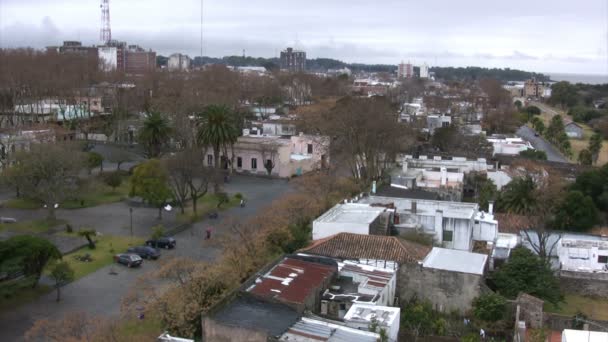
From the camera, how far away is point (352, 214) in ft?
83.5

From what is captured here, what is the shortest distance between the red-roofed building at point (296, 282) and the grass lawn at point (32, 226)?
14457mm

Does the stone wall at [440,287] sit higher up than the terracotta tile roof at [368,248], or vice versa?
the terracotta tile roof at [368,248]

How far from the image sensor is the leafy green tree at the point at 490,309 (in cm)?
1848

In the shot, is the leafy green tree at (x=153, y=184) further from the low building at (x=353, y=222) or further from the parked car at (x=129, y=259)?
the low building at (x=353, y=222)

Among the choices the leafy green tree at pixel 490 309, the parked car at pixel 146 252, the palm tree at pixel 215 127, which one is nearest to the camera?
the leafy green tree at pixel 490 309

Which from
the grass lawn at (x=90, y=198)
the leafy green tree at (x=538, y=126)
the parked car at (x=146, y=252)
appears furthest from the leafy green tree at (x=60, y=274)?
the leafy green tree at (x=538, y=126)

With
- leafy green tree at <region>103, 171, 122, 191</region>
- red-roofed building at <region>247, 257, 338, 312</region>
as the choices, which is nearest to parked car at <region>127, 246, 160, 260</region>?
red-roofed building at <region>247, 257, 338, 312</region>

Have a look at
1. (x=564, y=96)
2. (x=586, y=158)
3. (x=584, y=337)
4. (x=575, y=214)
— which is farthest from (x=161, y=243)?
(x=564, y=96)

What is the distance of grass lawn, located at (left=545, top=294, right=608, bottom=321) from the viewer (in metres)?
21.4

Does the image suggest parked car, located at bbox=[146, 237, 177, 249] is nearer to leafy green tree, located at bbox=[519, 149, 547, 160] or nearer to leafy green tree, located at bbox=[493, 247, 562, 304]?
leafy green tree, located at bbox=[493, 247, 562, 304]

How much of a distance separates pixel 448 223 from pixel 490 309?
6.91 meters

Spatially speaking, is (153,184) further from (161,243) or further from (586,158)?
(586,158)

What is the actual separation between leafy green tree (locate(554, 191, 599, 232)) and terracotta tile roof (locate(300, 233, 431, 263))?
39.7 ft

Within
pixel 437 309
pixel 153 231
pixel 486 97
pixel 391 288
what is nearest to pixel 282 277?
pixel 391 288
